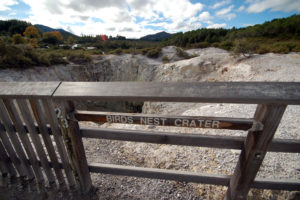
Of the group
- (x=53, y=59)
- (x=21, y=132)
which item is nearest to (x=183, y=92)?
(x=21, y=132)

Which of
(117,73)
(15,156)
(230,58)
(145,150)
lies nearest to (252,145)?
(145,150)

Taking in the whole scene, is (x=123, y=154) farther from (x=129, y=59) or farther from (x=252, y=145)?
(x=129, y=59)

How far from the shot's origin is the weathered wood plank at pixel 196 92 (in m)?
1.29

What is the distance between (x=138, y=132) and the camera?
1.89 meters

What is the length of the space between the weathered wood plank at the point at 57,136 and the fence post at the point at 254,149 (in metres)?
2.36

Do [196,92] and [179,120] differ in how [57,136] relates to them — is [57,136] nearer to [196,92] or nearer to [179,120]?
[179,120]

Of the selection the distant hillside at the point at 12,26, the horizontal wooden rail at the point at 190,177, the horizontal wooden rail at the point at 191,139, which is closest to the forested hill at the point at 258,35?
the horizontal wooden rail at the point at 190,177

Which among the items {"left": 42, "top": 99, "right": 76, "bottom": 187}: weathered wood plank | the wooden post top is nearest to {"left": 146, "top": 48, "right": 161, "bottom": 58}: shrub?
{"left": 42, "top": 99, "right": 76, "bottom": 187}: weathered wood plank

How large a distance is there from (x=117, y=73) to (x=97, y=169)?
18089 millimetres

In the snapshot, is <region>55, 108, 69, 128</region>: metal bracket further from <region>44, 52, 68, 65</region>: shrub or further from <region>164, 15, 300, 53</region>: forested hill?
<region>164, 15, 300, 53</region>: forested hill

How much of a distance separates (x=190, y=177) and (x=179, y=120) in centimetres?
108

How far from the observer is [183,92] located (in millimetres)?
1379

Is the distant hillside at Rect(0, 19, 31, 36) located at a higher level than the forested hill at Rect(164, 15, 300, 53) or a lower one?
higher

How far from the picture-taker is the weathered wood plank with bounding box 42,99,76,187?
1.85 metres
